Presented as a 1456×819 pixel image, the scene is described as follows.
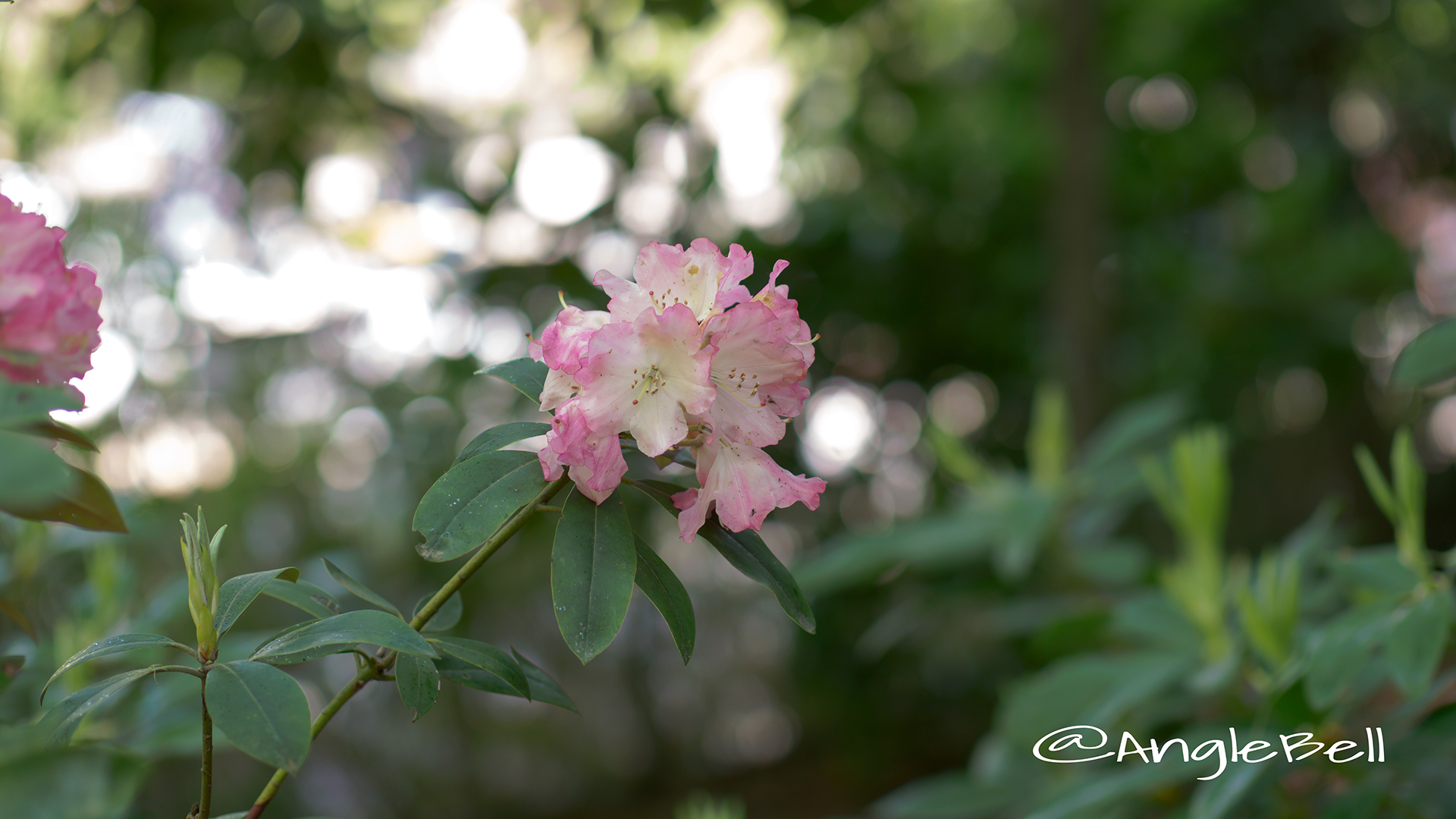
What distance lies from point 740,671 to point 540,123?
2537 mm

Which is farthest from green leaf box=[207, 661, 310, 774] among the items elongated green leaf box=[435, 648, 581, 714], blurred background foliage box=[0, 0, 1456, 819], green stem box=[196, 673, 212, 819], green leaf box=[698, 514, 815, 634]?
blurred background foliage box=[0, 0, 1456, 819]

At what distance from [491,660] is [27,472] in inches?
9.7

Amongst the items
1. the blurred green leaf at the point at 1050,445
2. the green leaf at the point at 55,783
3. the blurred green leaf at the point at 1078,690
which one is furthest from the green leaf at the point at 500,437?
the blurred green leaf at the point at 1050,445

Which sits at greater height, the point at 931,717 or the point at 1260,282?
the point at 1260,282

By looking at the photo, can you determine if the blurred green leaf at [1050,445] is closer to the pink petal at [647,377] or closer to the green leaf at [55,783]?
the pink petal at [647,377]

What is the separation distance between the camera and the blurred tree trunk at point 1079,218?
2.03 m

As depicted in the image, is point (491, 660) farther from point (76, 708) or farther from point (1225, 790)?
point (1225, 790)

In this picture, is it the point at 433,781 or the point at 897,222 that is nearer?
the point at 897,222

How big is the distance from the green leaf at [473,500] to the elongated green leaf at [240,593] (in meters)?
0.09

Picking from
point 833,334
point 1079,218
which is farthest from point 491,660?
point 833,334

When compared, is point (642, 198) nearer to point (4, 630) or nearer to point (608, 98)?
point (608, 98)

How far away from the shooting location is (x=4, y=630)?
5.49 ft

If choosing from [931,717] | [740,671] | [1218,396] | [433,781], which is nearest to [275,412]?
[433,781]

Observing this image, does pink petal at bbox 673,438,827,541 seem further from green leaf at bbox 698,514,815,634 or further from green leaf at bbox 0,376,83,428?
green leaf at bbox 0,376,83,428
